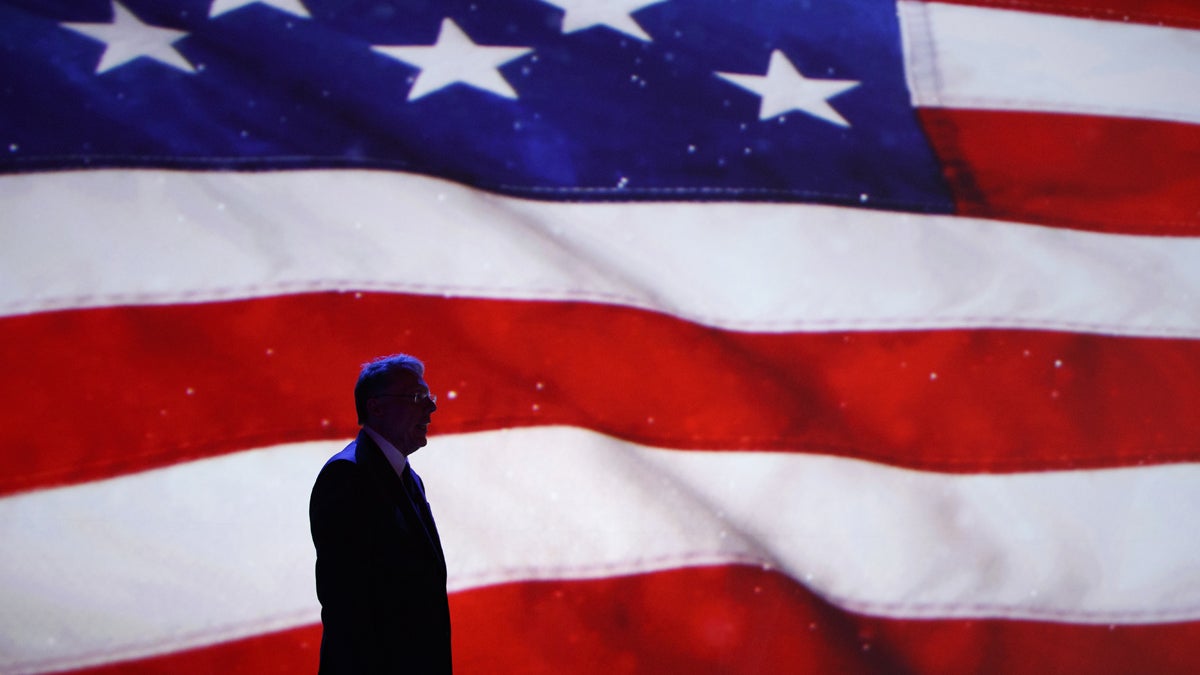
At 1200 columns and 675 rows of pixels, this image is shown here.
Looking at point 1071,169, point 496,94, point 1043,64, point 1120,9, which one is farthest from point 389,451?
point 1120,9

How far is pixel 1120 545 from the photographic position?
1.87 m

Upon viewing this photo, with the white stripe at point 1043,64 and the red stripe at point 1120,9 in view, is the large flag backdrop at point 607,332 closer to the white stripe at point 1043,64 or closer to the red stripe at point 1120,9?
the white stripe at point 1043,64

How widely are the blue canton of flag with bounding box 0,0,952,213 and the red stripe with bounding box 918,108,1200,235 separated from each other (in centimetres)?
7

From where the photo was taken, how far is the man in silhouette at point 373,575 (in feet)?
3.18

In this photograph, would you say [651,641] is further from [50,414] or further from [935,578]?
[50,414]

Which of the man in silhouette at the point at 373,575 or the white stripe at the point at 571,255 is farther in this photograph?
the white stripe at the point at 571,255

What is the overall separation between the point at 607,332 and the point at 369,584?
0.91 meters

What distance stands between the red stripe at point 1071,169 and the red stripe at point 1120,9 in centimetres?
26

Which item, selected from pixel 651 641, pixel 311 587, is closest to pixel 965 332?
pixel 651 641

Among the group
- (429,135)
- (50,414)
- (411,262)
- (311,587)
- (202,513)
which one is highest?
(429,135)

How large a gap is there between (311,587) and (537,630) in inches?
13.0

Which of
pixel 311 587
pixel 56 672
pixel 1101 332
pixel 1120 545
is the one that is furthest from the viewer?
pixel 1101 332

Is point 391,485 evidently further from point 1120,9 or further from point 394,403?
point 1120,9

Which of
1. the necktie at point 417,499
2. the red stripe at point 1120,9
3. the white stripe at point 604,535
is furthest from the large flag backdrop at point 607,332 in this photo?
the necktie at point 417,499
